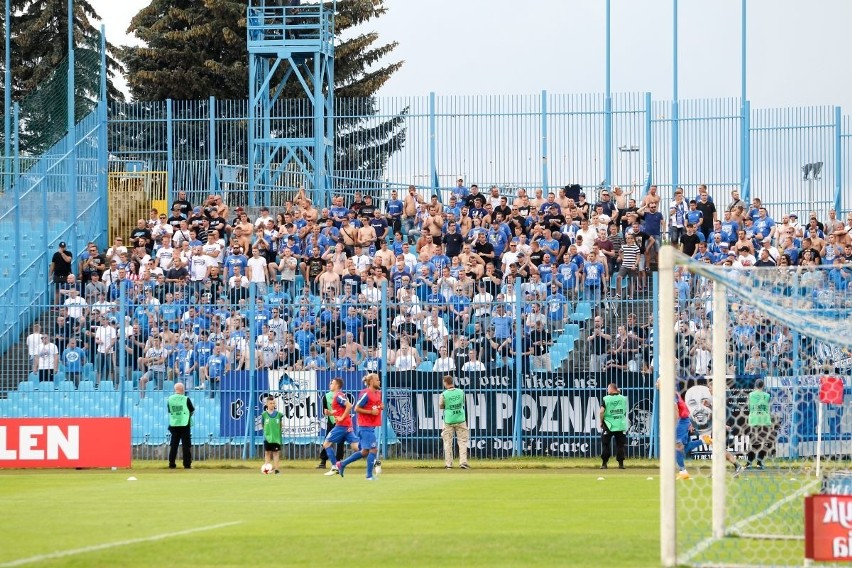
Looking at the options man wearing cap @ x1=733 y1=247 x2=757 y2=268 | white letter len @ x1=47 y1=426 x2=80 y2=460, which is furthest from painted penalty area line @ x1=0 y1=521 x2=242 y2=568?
man wearing cap @ x1=733 y1=247 x2=757 y2=268

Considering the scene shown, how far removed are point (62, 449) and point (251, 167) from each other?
41.3ft

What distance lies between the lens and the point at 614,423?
27.1 metres

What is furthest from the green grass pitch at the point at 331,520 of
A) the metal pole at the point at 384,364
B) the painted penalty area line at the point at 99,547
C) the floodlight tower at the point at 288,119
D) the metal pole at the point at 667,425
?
the floodlight tower at the point at 288,119

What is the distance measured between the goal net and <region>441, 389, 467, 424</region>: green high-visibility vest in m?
4.28

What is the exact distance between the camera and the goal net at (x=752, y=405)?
12.7 metres

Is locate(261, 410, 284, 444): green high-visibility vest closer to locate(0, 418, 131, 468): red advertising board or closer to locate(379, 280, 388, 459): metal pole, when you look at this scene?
locate(379, 280, 388, 459): metal pole

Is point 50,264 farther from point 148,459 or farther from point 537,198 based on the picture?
point 537,198

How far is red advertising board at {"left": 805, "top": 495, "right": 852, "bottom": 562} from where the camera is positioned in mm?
11281

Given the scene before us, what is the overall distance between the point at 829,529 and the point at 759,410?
1338 centimetres

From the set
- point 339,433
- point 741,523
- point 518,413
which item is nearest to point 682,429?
point 518,413

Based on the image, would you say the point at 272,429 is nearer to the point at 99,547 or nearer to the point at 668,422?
the point at 99,547

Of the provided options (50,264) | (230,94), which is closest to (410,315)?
(50,264)

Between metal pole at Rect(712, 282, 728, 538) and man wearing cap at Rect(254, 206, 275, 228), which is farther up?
man wearing cap at Rect(254, 206, 275, 228)

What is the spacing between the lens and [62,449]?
27.7 m
